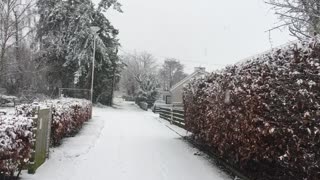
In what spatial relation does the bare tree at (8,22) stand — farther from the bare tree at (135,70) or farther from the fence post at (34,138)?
the bare tree at (135,70)

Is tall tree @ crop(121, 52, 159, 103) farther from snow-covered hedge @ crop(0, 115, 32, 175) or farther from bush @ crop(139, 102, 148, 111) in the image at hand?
snow-covered hedge @ crop(0, 115, 32, 175)

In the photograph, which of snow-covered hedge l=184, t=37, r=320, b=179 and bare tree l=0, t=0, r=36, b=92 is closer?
snow-covered hedge l=184, t=37, r=320, b=179

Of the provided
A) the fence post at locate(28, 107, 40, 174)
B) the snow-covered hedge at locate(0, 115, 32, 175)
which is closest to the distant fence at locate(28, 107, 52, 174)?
the fence post at locate(28, 107, 40, 174)

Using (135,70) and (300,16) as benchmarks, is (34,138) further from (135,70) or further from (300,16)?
(135,70)

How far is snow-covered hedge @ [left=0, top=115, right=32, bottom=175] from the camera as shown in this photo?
19.9 feet

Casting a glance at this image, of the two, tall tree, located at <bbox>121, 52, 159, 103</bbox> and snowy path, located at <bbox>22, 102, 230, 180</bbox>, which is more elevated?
tall tree, located at <bbox>121, 52, 159, 103</bbox>

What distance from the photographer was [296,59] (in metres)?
5.54

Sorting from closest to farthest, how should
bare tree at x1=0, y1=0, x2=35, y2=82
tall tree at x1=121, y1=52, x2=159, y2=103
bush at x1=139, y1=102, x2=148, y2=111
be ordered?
bare tree at x1=0, y1=0, x2=35, y2=82 → bush at x1=139, y1=102, x2=148, y2=111 → tall tree at x1=121, y1=52, x2=159, y2=103

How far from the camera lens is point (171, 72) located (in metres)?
100

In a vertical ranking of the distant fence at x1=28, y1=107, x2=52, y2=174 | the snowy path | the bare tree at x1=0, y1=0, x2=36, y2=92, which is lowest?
the snowy path

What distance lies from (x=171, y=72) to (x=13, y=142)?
310 feet

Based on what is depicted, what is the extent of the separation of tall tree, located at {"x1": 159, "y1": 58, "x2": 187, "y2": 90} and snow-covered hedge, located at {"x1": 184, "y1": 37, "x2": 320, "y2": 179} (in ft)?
297

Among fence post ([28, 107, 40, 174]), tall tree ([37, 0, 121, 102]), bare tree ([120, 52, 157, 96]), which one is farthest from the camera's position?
bare tree ([120, 52, 157, 96])

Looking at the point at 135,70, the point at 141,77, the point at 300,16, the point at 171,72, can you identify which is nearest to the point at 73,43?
the point at 141,77
